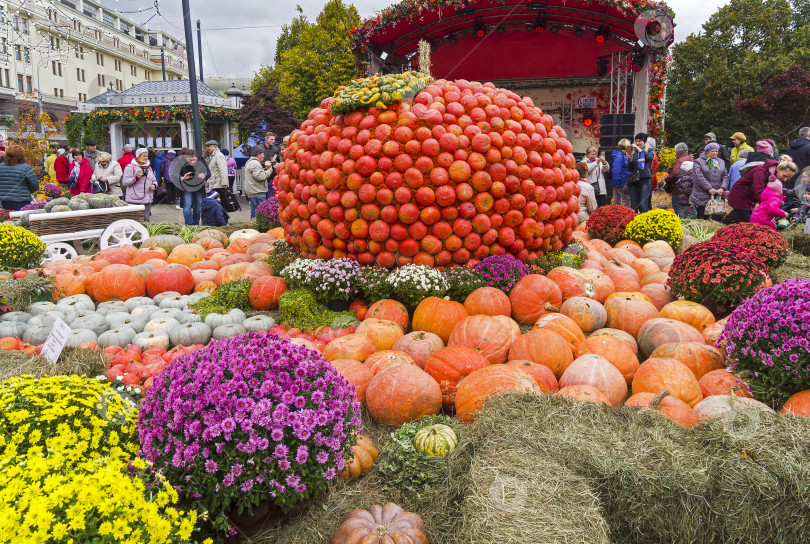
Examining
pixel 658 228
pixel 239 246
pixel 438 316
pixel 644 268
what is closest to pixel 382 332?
pixel 438 316

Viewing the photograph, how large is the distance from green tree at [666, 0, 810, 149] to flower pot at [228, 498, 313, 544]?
27.0 meters

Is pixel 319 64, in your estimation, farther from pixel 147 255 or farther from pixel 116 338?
pixel 116 338

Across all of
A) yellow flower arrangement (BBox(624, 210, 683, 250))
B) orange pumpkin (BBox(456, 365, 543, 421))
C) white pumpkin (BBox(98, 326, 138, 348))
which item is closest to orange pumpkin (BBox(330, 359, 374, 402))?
orange pumpkin (BBox(456, 365, 543, 421))

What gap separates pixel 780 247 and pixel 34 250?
829 cm

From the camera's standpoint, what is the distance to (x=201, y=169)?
35.1ft

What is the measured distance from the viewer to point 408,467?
8.79 ft

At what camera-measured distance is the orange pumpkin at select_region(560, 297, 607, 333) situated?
478 cm

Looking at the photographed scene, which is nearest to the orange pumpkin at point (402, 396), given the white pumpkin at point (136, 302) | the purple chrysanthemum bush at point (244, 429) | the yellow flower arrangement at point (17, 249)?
the purple chrysanthemum bush at point (244, 429)

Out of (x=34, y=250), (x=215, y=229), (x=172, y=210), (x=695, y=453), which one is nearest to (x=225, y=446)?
(x=695, y=453)

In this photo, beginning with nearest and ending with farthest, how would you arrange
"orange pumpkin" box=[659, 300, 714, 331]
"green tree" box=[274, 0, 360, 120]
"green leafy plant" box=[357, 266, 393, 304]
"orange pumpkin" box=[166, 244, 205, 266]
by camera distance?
"orange pumpkin" box=[659, 300, 714, 331]
"green leafy plant" box=[357, 266, 393, 304]
"orange pumpkin" box=[166, 244, 205, 266]
"green tree" box=[274, 0, 360, 120]

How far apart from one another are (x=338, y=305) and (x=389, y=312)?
781 mm

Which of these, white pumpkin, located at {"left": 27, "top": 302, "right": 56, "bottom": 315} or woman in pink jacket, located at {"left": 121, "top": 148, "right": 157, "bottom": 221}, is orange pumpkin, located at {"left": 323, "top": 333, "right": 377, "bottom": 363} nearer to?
white pumpkin, located at {"left": 27, "top": 302, "right": 56, "bottom": 315}

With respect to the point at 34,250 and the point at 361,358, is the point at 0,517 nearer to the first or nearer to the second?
the point at 361,358

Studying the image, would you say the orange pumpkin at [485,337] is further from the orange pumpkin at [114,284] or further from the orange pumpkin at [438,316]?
the orange pumpkin at [114,284]
